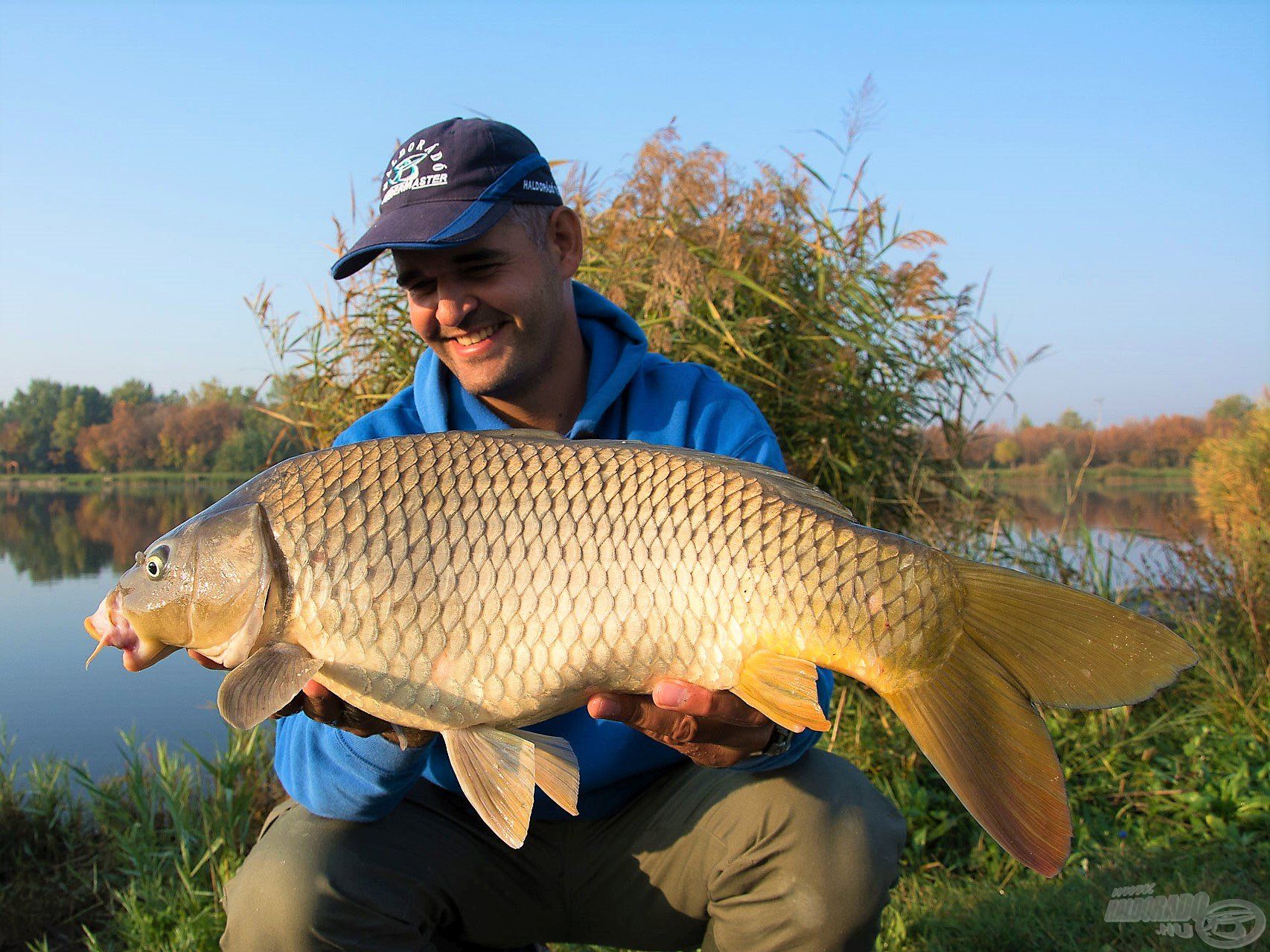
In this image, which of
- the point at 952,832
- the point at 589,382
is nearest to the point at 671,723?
the point at 589,382

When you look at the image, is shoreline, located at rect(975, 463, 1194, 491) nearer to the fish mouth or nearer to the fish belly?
the fish belly

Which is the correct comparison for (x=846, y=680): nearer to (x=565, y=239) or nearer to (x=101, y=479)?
(x=565, y=239)

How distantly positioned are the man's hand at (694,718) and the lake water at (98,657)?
2.01 metres

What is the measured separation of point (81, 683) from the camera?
5.05m

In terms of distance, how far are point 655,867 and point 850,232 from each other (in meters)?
2.46

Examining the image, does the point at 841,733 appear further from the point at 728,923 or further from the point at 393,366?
the point at 393,366

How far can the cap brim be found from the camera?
5.51 ft

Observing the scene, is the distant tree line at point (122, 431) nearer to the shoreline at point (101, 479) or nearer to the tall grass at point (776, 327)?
the shoreline at point (101, 479)

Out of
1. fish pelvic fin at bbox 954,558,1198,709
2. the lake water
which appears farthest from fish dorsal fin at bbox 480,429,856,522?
the lake water

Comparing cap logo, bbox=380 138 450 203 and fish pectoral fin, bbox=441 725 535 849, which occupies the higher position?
cap logo, bbox=380 138 450 203

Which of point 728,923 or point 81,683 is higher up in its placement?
point 728,923

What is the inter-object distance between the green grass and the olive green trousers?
1.95ft

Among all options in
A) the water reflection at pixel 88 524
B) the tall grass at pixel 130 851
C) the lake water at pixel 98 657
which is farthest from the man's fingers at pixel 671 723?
the water reflection at pixel 88 524

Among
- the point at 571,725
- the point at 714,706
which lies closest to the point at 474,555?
the point at 714,706
